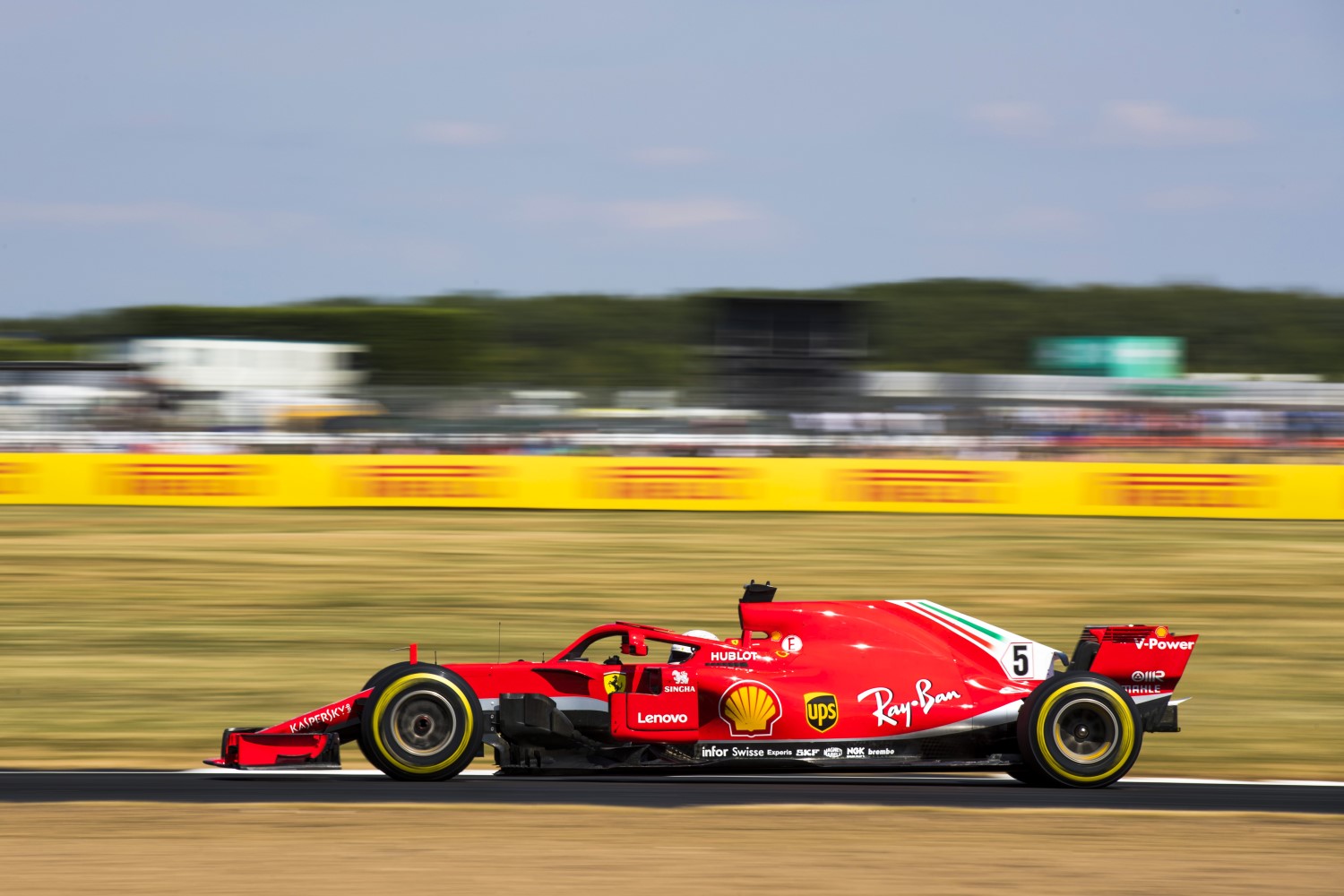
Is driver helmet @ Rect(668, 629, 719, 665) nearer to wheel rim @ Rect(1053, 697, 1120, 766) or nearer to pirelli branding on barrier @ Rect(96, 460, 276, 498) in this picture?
wheel rim @ Rect(1053, 697, 1120, 766)

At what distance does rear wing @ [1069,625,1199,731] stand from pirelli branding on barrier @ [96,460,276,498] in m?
15.2

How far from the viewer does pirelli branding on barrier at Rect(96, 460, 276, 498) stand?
20.3 m

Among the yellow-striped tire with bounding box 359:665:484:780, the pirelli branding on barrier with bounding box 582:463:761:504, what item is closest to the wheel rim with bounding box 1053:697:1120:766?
the yellow-striped tire with bounding box 359:665:484:780

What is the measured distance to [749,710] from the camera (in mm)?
6980

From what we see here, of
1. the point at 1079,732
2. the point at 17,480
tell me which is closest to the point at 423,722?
the point at 1079,732

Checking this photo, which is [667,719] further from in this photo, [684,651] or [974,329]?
[974,329]

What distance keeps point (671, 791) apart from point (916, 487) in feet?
42.2

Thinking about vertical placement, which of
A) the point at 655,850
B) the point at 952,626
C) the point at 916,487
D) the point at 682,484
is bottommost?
the point at 655,850

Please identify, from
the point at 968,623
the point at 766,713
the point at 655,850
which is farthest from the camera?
the point at 968,623

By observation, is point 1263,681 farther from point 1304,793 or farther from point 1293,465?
point 1293,465

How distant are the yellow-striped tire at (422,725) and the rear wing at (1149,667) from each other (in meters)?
3.10

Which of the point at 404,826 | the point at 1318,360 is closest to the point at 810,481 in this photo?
the point at 404,826

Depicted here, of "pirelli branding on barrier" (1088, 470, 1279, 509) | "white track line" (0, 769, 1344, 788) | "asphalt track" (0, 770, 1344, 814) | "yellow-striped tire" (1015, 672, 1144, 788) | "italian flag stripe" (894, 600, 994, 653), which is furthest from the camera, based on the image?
"pirelli branding on barrier" (1088, 470, 1279, 509)

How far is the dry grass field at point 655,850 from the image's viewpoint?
5.50 m
